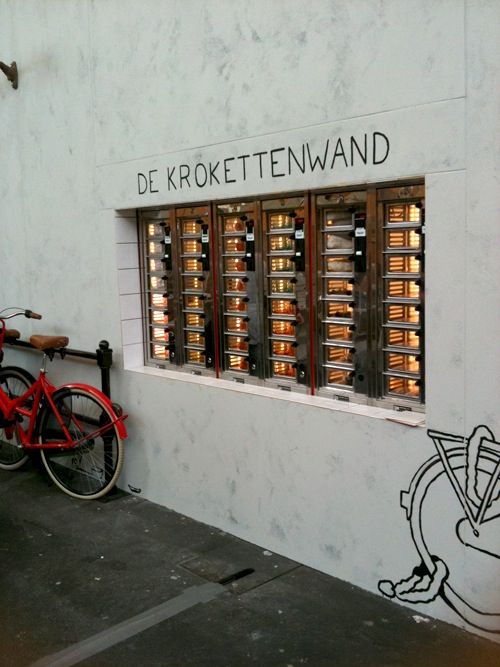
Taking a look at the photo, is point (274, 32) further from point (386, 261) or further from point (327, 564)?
point (327, 564)

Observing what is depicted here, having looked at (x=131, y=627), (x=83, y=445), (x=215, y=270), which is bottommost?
(x=131, y=627)

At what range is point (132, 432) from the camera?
18.2ft

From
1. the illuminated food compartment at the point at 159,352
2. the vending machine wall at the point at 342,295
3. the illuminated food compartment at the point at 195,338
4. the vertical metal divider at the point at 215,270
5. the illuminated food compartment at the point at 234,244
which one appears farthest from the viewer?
the illuminated food compartment at the point at 159,352

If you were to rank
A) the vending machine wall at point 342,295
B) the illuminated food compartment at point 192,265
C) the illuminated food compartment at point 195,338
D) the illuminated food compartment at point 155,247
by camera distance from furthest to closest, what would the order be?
the illuminated food compartment at point 155,247, the illuminated food compartment at point 195,338, the illuminated food compartment at point 192,265, the vending machine wall at point 342,295

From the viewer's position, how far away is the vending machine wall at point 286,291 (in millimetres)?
4348

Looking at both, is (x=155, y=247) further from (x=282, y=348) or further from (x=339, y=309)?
(x=339, y=309)

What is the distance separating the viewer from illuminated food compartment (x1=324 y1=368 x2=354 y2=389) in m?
4.24

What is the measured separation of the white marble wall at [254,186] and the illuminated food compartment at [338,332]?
1.39 ft

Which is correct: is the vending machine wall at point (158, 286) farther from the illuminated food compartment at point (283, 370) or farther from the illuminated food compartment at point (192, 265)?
the illuminated food compartment at point (283, 370)

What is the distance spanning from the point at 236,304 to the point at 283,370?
57cm

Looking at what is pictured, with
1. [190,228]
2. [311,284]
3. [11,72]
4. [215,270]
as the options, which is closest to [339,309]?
[311,284]

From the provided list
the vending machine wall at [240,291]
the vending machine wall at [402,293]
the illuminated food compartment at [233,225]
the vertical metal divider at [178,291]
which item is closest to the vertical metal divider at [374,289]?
the vending machine wall at [402,293]

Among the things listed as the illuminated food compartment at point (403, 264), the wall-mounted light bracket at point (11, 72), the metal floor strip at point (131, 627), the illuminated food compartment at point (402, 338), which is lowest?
the metal floor strip at point (131, 627)

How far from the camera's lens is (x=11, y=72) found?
620 cm
